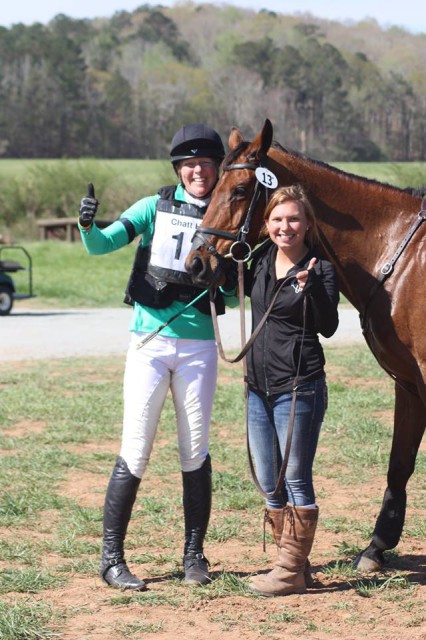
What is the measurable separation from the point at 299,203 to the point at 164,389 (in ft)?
3.48

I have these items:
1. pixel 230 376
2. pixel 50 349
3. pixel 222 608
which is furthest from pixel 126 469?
pixel 50 349

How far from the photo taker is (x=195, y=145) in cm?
459

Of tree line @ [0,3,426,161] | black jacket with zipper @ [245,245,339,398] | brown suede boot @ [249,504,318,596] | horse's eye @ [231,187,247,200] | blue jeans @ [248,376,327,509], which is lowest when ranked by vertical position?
brown suede boot @ [249,504,318,596]

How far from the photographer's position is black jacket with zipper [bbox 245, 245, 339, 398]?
437cm

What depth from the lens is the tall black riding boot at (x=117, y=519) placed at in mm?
4715

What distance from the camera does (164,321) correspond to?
467 centimetres

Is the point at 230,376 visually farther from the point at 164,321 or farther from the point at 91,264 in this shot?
the point at 91,264

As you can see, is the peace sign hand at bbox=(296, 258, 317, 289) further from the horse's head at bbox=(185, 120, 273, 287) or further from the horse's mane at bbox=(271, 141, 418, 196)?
the horse's mane at bbox=(271, 141, 418, 196)

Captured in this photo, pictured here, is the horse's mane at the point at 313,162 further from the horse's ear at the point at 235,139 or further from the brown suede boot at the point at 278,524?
the brown suede boot at the point at 278,524

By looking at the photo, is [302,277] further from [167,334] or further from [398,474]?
[398,474]

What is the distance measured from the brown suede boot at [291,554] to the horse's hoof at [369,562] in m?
0.50

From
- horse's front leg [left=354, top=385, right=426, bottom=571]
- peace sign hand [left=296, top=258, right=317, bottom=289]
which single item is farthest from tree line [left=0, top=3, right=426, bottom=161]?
peace sign hand [left=296, top=258, right=317, bottom=289]

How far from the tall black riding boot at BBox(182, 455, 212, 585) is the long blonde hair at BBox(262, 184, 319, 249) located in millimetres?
1149

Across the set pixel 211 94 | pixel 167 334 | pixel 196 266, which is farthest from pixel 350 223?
pixel 211 94
